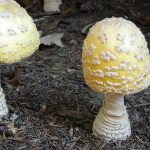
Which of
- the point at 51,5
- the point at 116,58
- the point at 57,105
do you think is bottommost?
the point at 57,105

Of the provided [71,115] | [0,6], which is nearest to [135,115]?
[71,115]

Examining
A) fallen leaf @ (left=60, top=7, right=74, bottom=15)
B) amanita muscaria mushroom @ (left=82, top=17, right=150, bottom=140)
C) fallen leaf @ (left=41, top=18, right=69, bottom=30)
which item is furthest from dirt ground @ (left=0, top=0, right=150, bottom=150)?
fallen leaf @ (left=60, top=7, right=74, bottom=15)

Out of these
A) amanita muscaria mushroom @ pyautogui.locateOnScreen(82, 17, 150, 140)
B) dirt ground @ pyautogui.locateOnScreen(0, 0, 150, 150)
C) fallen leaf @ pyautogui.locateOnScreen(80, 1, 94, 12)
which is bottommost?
dirt ground @ pyautogui.locateOnScreen(0, 0, 150, 150)

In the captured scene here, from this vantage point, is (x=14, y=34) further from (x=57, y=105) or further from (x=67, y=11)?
(x=67, y=11)

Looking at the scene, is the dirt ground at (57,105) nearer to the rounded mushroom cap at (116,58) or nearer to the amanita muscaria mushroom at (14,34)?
the rounded mushroom cap at (116,58)

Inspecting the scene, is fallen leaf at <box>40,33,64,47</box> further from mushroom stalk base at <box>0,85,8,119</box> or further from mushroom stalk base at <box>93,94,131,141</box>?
mushroom stalk base at <box>93,94,131,141</box>

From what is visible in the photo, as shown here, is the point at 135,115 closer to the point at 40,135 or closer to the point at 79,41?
the point at 40,135

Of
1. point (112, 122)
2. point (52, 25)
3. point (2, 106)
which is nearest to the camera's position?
point (112, 122)

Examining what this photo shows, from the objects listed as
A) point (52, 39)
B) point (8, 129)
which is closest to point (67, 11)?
point (52, 39)
